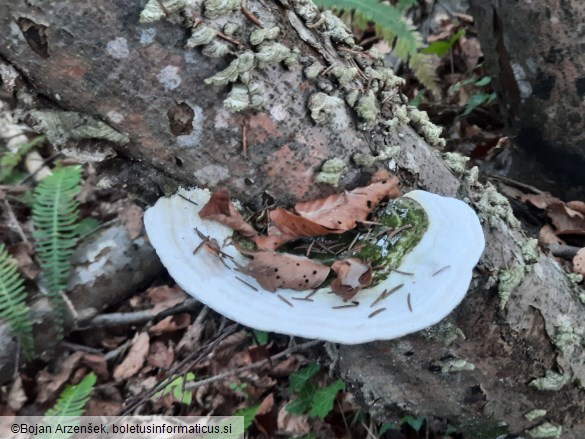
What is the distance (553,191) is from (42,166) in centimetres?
450

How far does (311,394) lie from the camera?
3.22 metres

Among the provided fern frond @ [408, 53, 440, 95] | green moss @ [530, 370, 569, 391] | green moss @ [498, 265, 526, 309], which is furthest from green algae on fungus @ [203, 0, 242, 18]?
fern frond @ [408, 53, 440, 95]

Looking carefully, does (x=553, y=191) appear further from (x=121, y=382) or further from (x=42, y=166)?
(x=42, y=166)

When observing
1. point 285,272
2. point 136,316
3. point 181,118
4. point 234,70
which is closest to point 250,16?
point 234,70

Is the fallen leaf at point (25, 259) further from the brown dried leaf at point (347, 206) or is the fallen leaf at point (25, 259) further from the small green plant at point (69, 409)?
the brown dried leaf at point (347, 206)

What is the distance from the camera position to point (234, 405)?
141 inches

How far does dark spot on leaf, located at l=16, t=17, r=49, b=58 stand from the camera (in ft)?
4.83

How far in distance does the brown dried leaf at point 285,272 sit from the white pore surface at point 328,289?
25 mm

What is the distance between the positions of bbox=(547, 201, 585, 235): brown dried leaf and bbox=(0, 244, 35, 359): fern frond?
361 centimetres

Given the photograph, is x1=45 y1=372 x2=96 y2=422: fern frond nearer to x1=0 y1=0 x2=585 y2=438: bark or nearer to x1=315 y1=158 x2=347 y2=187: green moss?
x1=0 y1=0 x2=585 y2=438: bark

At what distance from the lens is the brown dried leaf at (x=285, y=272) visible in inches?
67.1

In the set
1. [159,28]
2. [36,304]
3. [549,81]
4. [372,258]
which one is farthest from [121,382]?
[549,81]

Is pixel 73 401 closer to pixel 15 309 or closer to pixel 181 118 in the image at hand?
pixel 15 309

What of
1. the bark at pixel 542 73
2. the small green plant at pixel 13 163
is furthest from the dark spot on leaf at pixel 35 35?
the small green plant at pixel 13 163
